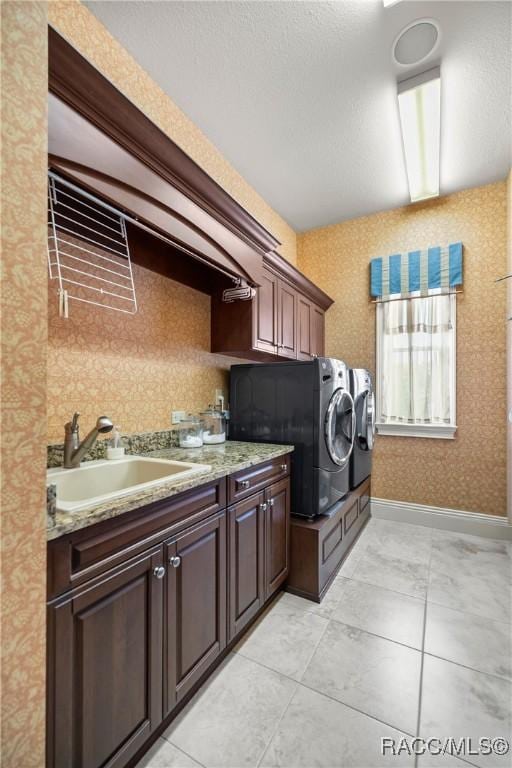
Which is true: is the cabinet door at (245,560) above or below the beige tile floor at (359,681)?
above

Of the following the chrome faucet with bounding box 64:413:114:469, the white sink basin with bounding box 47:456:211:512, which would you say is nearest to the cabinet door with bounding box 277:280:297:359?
the white sink basin with bounding box 47:456:211:512

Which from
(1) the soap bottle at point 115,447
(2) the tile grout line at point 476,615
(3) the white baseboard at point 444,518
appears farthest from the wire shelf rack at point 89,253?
(3) the white baseboard at point 444,518

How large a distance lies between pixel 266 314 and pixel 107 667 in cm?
212

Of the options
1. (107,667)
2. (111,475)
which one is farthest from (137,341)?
(107,667)

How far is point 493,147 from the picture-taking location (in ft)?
8.55

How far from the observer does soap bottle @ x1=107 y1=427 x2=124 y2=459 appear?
171cm

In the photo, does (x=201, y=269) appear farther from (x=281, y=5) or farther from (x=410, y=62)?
(x=410, y=62)

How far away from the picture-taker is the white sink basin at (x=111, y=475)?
142 cm

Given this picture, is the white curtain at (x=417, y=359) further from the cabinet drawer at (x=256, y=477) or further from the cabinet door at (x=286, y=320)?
the cabinet drawer at (x=256, y=477)

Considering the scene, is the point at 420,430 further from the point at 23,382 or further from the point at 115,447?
the point at 23,382

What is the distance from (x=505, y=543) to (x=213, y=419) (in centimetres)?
273

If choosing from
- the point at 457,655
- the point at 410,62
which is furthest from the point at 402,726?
the point at 410,62

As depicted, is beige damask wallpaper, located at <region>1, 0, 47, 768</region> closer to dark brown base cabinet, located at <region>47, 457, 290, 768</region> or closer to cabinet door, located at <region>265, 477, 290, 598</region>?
dark brown base cabinet, located at <region>47, 457, 290, 768</region>

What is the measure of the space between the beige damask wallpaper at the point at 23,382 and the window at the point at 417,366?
127 inches
